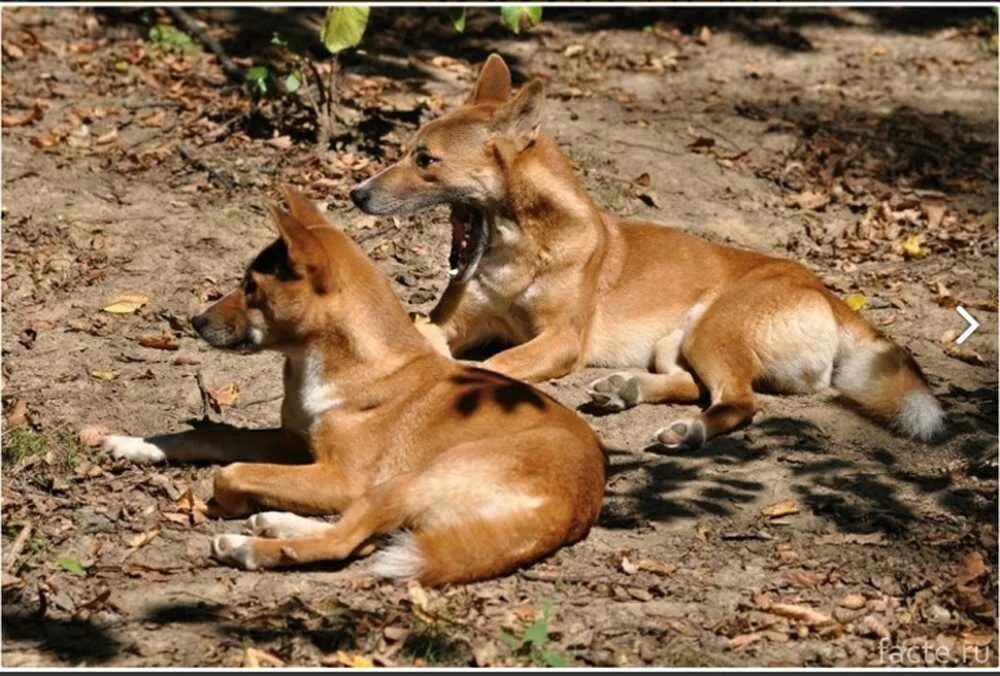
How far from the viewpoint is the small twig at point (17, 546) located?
21.4 feet

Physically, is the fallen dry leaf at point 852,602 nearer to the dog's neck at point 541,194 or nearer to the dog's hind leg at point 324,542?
the dog's hind leg at point 324,542

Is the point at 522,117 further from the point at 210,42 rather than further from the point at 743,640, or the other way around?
the point at 210,42

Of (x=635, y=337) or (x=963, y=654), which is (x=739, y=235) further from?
(x=963, y=654)

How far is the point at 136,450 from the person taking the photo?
7512 mm

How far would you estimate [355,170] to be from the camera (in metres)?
11.3

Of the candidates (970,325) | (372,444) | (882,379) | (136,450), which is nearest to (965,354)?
(970,325)

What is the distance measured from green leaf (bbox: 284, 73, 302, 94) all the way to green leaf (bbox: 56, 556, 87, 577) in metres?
5.50

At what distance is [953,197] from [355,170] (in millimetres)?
4409

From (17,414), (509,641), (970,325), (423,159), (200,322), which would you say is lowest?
(17,414)

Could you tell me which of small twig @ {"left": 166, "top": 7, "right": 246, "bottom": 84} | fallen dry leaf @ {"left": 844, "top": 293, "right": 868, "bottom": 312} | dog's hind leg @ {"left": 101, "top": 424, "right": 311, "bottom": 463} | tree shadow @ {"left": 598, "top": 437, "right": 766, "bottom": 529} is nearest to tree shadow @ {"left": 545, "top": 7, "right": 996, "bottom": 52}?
small twig @ {"left": 166, "top": 7, "right": 246, "bottom": 84}

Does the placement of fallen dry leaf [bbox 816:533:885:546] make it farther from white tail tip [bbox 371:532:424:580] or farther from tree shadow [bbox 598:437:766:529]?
white tail tip [bbox 371:532:424:580]

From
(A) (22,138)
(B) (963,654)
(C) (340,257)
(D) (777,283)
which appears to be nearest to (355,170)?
(A) (22,138)

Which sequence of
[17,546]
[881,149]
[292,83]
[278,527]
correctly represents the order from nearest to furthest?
[17,546], [278,527], [292,83], [881,149]

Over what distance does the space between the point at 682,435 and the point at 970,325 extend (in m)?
2.63
